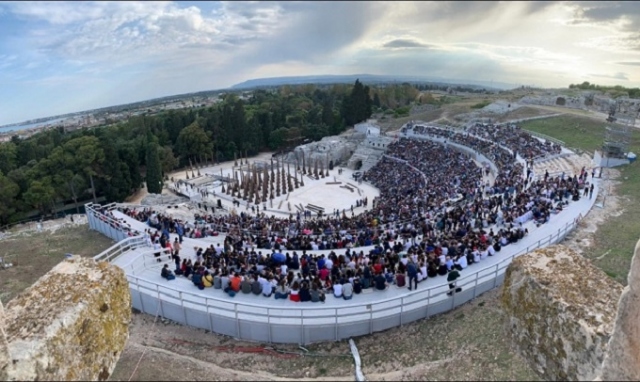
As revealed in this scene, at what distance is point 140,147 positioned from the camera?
1978 inches

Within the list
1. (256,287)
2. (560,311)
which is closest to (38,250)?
(256,287)

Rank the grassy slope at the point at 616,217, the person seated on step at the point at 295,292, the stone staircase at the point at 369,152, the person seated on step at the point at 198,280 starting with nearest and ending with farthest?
the person seated on step at the point at 295,292 < the person seated on step at the point at 198,280 < the grassy slope at the point at 616,217 < the stone staircase at the point at 369,152

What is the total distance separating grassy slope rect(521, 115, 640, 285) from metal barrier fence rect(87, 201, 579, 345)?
4.19 metres

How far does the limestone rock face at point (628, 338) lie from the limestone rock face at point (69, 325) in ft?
27.0

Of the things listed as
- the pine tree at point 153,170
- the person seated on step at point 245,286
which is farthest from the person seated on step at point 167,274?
the pine tree at point 153,170

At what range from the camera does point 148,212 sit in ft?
77.1

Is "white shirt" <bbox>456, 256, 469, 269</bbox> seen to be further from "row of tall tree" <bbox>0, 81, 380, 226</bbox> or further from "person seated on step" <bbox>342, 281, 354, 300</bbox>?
"row of tall tree" <bbox>0, 81, 380, 226</bbox>

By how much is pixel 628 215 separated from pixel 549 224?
165 inches

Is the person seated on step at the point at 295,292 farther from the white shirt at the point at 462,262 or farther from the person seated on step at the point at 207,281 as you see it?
the white shirt at the point at 462,262

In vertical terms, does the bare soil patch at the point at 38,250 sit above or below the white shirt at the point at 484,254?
below

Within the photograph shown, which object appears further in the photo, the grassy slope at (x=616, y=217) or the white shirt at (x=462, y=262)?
the white shirt at (x=462, y=262)

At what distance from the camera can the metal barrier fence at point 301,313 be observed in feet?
36.4

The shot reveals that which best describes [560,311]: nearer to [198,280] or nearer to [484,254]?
[484,254]

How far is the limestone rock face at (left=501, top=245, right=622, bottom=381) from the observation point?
6.49 meters
